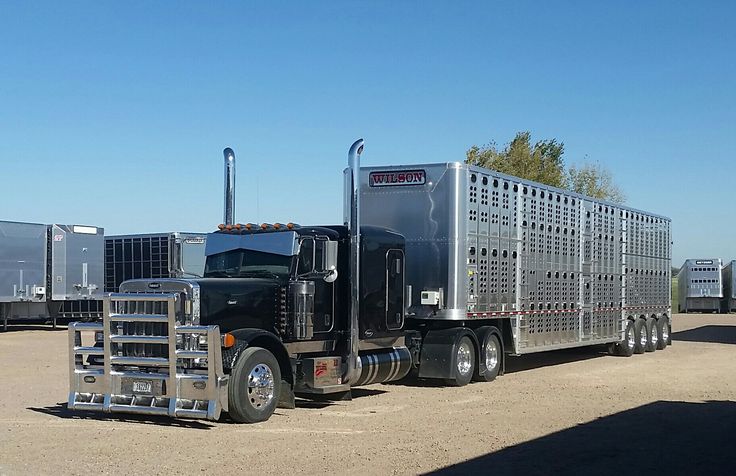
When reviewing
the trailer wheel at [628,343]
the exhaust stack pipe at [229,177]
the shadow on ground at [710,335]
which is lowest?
the shadow on ground at [710,335]

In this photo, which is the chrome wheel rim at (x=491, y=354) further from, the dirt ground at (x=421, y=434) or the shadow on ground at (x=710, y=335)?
the shadow on ground at (x=710, y=335)

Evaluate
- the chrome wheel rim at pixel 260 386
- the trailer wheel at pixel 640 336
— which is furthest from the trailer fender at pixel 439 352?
the trailer wheel at pixel 640 336

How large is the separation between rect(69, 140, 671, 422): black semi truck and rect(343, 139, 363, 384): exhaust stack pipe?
25mm

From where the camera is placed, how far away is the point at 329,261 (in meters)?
13.1

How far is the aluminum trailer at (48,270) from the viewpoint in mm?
30656

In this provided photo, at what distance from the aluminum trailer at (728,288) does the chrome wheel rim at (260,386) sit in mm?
47840

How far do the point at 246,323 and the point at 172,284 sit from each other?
1128mm

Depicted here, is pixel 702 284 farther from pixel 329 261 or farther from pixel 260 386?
pixel 260 386

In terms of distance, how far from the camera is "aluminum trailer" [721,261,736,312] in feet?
A: 183

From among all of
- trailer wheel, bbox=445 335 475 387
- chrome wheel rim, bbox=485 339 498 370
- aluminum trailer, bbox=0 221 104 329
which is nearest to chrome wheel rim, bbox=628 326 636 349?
chrome wheel rim, bbox=485 339 498 370

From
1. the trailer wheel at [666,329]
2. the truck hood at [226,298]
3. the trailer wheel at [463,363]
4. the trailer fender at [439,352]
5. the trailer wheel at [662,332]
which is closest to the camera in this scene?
the truck hood at [226,298]

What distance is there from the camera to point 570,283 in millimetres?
20438

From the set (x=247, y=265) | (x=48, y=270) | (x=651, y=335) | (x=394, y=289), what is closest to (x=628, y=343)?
(x=651, y=335)

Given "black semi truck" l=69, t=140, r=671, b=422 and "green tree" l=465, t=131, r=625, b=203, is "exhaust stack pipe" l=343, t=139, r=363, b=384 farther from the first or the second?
"green tree" l=465, t=131, r=625, b=203
